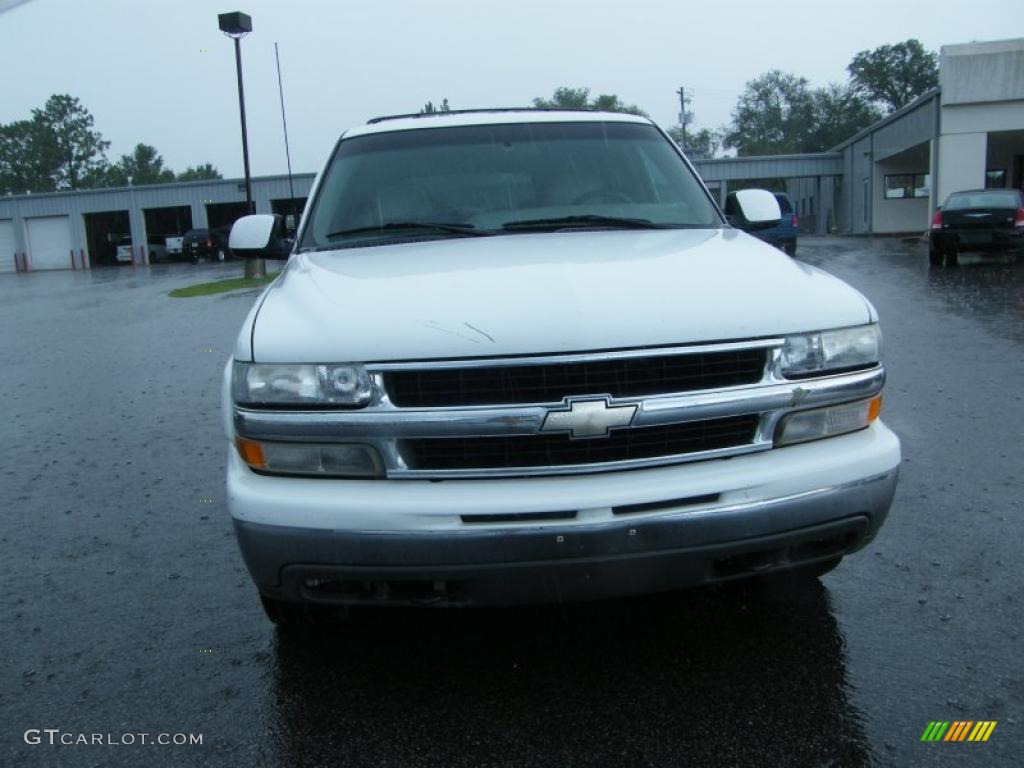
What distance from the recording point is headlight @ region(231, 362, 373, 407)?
2549 millimetres

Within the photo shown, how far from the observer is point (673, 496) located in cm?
248

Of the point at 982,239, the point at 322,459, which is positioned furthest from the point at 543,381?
the point at 982,239

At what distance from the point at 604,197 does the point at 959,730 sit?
2.42 m

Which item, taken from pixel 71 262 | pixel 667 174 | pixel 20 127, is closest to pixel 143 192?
pixel 71 262

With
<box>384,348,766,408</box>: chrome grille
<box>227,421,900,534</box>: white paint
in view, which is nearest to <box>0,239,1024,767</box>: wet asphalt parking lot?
<box>227,421,900,534</box>: white paint

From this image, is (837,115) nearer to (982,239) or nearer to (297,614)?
(982,239)

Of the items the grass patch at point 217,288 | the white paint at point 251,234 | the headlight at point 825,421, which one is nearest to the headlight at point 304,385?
the headlight at point 825,421

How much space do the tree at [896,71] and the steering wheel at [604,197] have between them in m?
103

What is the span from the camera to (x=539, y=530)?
241cm

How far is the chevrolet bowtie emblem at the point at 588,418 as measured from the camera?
8.18ft

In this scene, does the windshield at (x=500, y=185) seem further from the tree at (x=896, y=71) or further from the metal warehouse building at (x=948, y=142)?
the tree at (x=896, y=71)

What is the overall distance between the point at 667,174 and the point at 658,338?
1906mm

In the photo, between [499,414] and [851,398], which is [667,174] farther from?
[499,414]

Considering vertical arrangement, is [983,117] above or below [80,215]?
A: above
